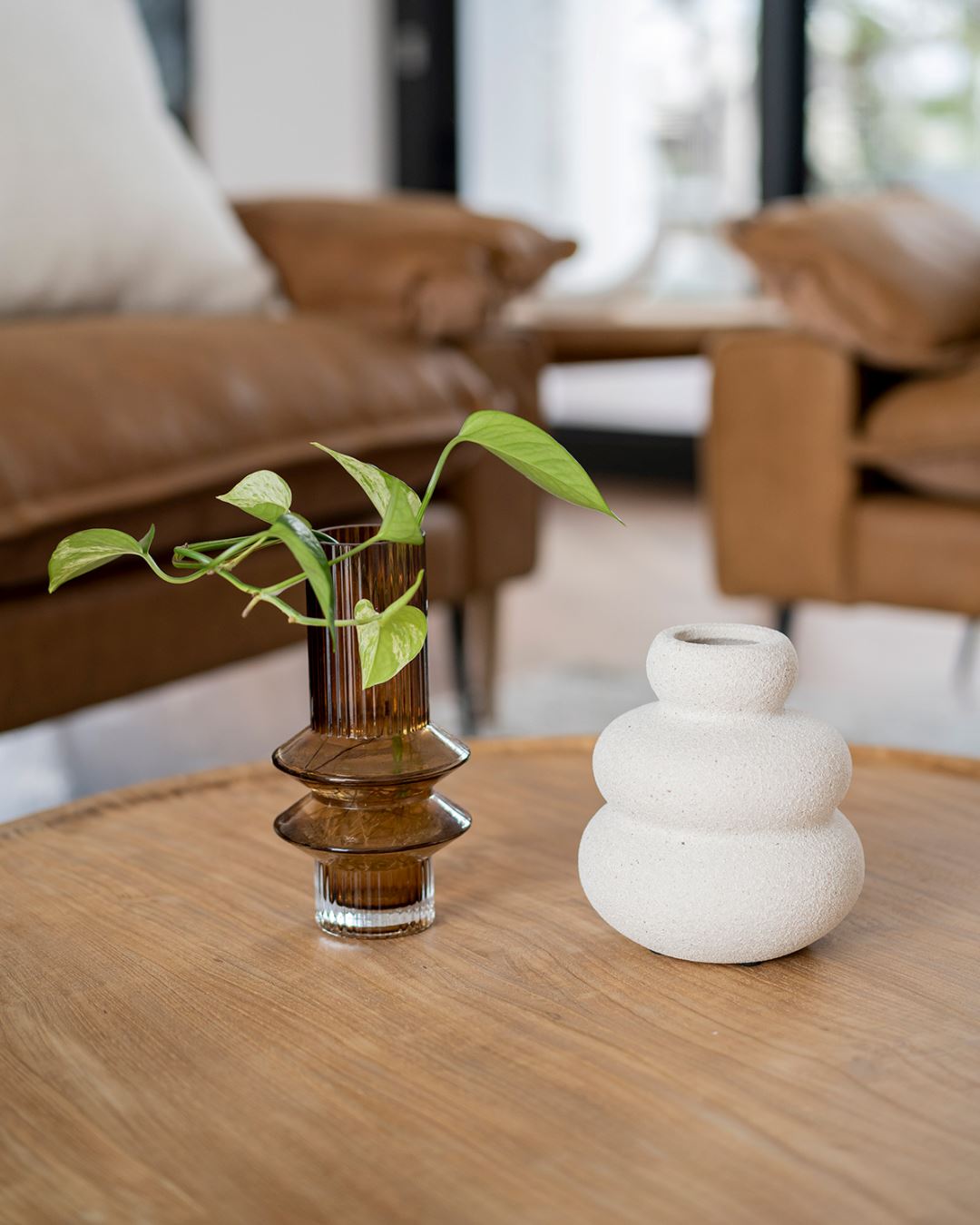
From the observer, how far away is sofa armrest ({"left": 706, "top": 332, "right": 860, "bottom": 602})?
80.4 inches

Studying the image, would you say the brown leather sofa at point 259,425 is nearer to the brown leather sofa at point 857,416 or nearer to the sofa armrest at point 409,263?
the sofa armrest at point 409,263

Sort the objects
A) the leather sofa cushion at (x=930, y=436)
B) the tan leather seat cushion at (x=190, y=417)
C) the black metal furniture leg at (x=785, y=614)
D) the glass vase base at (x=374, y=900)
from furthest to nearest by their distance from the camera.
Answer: the black metal furniture leg at (x=785, y=614) < the leather sofa cushion at (x=930, y=436) < the tan leather seat cushion at (x=190, y=417) < the glass vase base at (x=374, y=900)

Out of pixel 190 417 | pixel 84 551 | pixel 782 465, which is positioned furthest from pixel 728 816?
pixel 782 465

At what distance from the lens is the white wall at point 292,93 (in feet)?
14.8

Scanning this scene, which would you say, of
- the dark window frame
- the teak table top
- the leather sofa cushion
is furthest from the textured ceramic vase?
the dark window frame

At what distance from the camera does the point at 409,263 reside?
77.6 inches

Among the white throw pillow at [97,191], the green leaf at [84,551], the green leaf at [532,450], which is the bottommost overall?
the green leaf at [84,551]

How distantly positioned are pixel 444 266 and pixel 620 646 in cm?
93

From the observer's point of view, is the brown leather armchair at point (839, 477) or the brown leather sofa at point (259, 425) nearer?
the brown leather sofa at point (259, 425)

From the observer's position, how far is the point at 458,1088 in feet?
1.81

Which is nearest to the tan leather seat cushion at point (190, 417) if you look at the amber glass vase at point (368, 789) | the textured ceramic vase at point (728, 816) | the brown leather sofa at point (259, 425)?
the brown leather sofa at point (259, 425)

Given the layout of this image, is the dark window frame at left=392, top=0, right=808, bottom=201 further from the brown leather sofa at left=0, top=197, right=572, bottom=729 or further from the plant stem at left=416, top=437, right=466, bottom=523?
the plant stem at left=416, top=437, right=466, bottom=523

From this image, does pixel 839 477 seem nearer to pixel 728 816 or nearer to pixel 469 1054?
pixel 728 816

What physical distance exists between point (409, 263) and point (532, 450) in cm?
138
